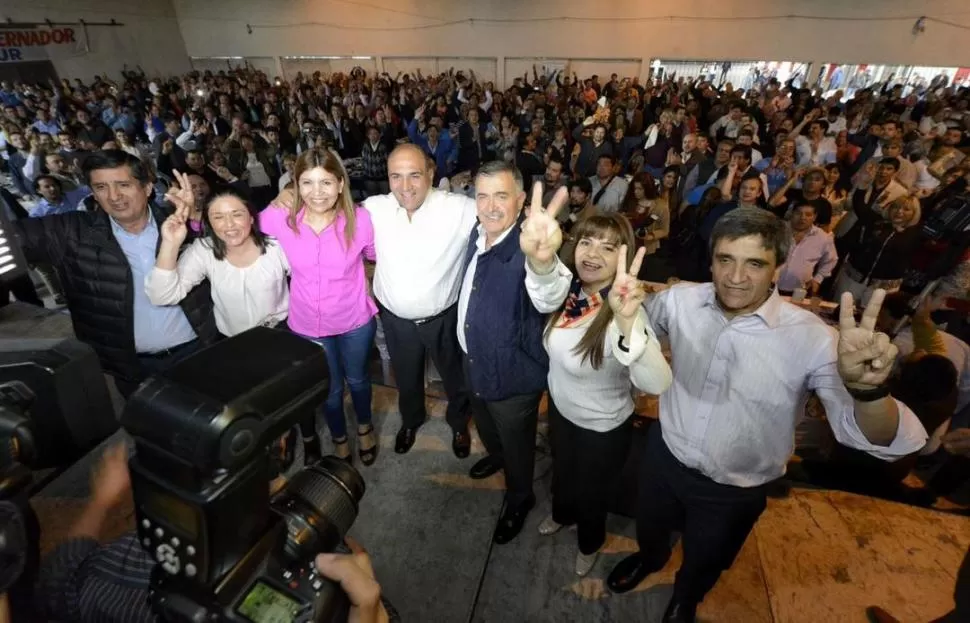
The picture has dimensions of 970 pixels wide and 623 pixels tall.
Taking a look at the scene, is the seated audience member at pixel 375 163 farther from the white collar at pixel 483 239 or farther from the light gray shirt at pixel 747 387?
the light gray shirt at pixel 747 387

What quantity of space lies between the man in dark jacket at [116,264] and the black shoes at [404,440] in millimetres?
1231

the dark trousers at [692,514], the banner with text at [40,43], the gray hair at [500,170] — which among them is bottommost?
the dark trousers at [692,514]

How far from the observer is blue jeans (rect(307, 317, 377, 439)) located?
2.41m

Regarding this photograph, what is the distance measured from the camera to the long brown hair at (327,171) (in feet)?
6.91

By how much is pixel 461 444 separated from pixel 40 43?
59.1 ft

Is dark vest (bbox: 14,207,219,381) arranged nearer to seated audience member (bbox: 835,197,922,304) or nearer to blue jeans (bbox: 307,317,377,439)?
blue jeans (bbox: 307,317,377,439)

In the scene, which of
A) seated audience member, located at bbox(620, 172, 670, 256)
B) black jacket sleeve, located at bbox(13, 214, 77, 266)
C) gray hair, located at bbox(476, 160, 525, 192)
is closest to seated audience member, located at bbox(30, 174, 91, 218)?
black jacket sleeve, located at bbox(13, 214, 77, 266)

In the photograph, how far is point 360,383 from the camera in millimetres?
2582

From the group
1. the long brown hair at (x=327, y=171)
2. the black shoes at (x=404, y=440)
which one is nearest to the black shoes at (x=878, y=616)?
the black shoes at (x=404, y=440)

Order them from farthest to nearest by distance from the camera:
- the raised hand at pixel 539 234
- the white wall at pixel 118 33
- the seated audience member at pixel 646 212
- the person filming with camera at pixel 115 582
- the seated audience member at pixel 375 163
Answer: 1. the white wall at pixel 118 33
2. the seated audience member at pixel 375 163
3. the seated audience member at pixel 646 212
4. the raised hand at pixel 539 234
5. the person filming with camera at pixel 115 582

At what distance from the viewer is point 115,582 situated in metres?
0.91

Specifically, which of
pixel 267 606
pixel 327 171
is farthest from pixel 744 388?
pixel 327 171

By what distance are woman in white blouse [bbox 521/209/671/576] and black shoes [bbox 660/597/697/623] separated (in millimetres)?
446

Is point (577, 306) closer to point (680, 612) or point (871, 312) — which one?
point (871, 312)
